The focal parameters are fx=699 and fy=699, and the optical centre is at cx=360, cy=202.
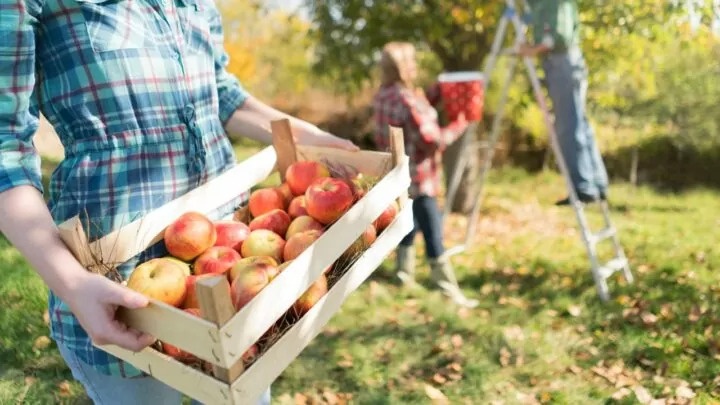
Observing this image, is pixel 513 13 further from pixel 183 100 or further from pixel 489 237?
pixel 183 100

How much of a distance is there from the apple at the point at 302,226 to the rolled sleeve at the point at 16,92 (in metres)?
0.56

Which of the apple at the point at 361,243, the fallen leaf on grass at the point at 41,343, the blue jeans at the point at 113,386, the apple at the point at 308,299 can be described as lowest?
the fallen leaf on grass at the point at 41,343

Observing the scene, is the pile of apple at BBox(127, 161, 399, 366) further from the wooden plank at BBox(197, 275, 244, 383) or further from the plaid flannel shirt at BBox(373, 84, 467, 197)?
the plaid flannel shirt at BBox(373, 84, 467, 197)

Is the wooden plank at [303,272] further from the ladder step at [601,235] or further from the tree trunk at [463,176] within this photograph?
the tree trunk at [463,176]

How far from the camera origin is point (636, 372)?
11.7 feet

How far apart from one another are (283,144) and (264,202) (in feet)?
0.78

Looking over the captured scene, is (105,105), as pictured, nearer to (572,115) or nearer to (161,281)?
(161,281)

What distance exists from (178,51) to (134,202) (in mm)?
339

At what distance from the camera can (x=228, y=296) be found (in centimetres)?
115

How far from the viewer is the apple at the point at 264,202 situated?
69.8 inches

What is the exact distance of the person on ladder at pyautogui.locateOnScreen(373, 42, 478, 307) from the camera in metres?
4.35

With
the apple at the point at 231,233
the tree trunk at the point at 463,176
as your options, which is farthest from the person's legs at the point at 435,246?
the apple at the point at 231,233

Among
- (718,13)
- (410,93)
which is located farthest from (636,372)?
(718,13)

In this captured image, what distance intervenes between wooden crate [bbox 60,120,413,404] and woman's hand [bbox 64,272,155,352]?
40mm
